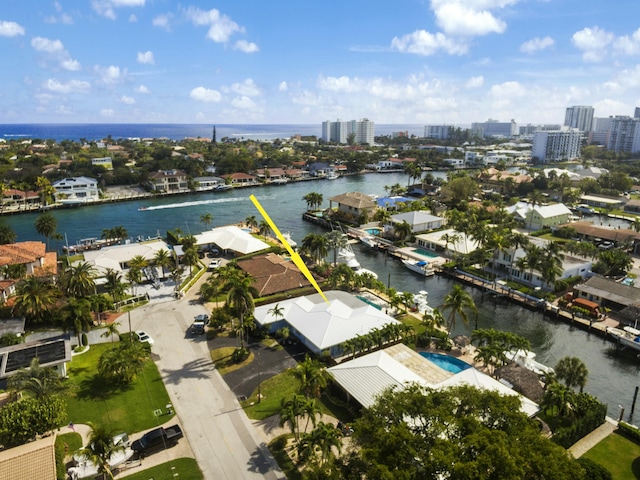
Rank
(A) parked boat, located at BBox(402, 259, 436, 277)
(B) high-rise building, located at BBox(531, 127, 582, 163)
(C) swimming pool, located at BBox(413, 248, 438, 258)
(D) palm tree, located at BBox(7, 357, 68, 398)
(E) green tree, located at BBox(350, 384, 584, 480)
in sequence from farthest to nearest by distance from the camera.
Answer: (B) high-rise building, located at BBox(531, 127, 582, 163) < (C) swimming pool, located at BBox(413, 248, 438, 258) < (A) parked boat, located at BBox(402, 259, 436, 277) < (D) palm tree, located at BBox(7, 357, 68, 398) < (E) green tree, located at BBox(350, 384, 584, 480)

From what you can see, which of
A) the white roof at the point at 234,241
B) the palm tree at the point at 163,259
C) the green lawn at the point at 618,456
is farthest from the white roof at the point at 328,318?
the white roof at the point at 234,241

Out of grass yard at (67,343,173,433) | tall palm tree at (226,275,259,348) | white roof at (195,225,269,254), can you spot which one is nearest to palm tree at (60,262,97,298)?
grass yard at (67,343,173,433)

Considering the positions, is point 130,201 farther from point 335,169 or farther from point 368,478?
point 368,478

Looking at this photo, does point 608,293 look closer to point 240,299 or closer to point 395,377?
point 395,377

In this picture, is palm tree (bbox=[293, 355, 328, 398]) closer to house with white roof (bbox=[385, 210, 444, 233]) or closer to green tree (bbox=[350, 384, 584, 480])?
green tree (bbox=[350, 384, 584, 480])

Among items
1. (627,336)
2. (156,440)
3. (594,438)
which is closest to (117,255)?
(156,440)
